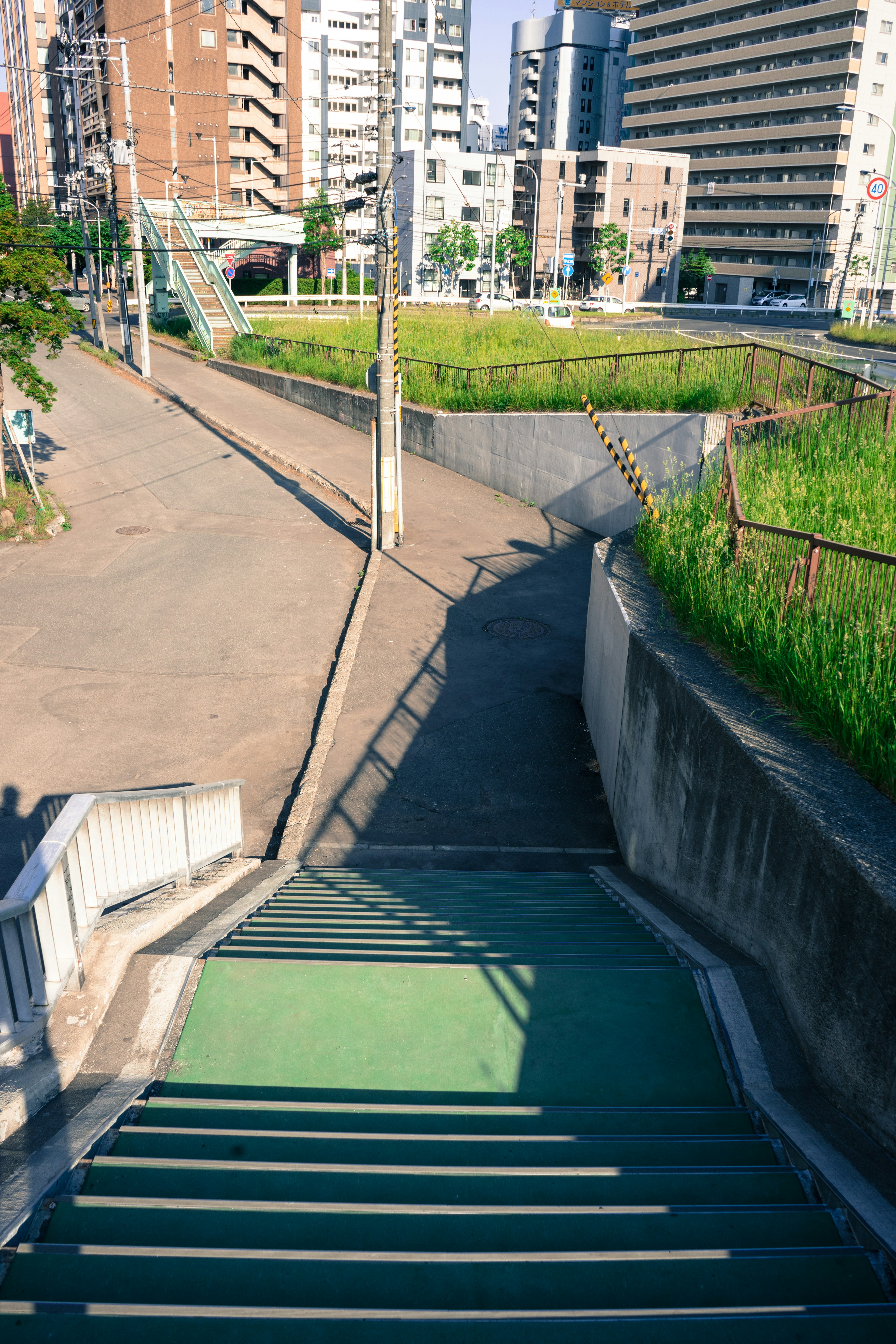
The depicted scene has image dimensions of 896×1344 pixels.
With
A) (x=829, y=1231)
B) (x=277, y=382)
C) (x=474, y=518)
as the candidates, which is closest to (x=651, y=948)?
(x=829, y=1231)

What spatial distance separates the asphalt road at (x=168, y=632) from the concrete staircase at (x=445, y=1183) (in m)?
4.84

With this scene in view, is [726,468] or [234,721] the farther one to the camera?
[234,721]

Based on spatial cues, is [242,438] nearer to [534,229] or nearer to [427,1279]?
[427,1279]

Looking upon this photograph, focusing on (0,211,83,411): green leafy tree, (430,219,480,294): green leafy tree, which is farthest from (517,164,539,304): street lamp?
(0,211,83,411): green leafy tree

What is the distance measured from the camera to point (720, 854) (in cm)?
598

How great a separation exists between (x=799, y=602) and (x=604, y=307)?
7177cm

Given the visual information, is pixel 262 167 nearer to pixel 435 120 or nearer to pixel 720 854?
pixel 435 120

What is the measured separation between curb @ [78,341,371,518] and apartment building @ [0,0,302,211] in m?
38.2

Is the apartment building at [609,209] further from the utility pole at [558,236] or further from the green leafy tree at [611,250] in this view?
the green leafy tree at [611,250]

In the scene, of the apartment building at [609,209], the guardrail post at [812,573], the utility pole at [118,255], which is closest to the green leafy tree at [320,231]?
the utility pole at [118,255]

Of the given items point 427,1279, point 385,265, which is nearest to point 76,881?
point 427,1279

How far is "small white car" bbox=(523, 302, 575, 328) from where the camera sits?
49344mm

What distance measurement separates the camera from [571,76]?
120875 millimetres

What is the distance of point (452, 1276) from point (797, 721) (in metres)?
3.99
